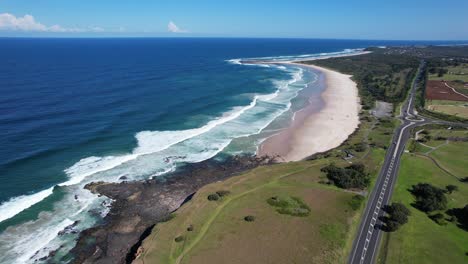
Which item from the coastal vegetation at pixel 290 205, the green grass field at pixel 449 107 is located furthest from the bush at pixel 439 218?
the green grass field at pixel 449 107

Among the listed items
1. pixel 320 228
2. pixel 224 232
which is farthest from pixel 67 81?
pixel 320 228

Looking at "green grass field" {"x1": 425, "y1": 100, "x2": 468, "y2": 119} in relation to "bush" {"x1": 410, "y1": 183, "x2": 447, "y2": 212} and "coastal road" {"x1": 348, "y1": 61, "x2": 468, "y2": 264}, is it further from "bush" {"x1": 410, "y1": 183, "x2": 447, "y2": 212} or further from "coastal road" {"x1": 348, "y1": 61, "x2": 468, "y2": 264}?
"bush" {"x1": 410, "y1": 183, "x2": 447, "y2": 212}

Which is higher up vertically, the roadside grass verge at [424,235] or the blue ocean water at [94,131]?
the blue ocean water at [94,131]

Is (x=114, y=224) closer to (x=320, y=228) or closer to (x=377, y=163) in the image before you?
(x=320, y=228)

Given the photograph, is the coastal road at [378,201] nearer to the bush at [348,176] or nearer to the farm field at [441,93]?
the bush at [348,176]

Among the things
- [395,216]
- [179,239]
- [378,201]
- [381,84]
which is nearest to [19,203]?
[179,239]

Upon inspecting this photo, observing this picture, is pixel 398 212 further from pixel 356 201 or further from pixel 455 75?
pixel 455 75
